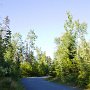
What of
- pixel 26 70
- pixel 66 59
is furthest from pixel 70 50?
pixel 26 70

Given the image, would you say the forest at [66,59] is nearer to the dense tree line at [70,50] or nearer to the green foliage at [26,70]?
the dense tree line at [70,50]

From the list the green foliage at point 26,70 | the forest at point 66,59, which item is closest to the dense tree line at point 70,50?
the forest at point 66,59

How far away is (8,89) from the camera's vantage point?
24234 millimetres

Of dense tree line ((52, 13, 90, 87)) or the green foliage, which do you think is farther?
the green foliage

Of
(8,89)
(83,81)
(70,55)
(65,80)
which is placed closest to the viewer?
(8,89)

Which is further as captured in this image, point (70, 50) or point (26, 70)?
point (26, 70)

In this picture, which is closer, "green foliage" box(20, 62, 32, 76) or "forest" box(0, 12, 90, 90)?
"forest" box(0, 12, 90, 90)

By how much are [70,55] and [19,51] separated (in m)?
46.2

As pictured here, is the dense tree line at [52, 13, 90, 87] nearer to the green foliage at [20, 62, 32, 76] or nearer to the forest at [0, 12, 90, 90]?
the forest at [0, 12, 90, 90]

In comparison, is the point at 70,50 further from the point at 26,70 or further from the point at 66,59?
the point at 26,70

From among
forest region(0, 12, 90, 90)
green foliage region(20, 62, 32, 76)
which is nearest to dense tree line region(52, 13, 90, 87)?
forest region(0, 12, 90, 90)

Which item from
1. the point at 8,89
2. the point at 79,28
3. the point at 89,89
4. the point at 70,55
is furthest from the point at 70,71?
the point at 8,89

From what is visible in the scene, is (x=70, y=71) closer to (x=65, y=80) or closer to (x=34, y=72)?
(x=65, y=80)

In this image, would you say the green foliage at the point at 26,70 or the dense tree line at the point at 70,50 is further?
the green foliage at the point at 26,70
